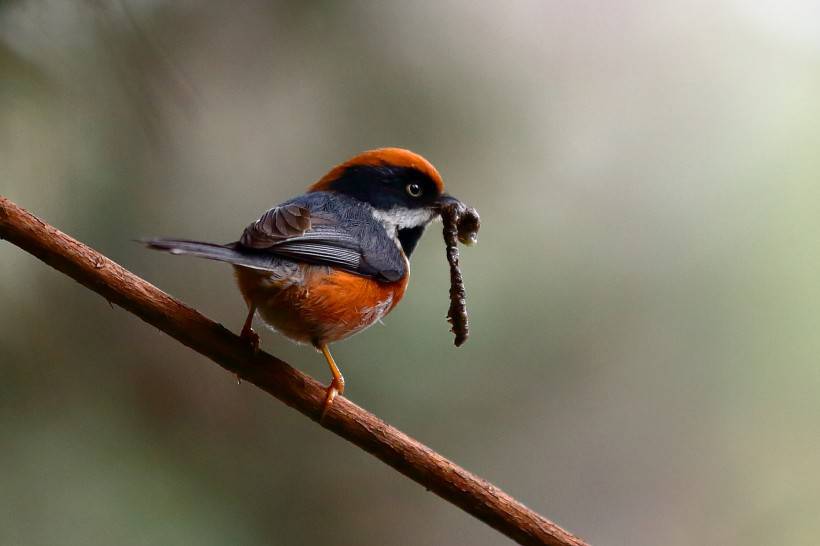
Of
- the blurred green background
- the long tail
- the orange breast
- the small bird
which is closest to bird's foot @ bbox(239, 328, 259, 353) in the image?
the small bird

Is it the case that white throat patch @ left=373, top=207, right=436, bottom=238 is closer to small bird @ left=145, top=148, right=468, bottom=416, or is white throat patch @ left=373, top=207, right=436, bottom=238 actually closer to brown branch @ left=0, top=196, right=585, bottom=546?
small bird @ left=145, top=148, right=468, bottom=416

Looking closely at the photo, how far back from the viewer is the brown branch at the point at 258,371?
2.39m

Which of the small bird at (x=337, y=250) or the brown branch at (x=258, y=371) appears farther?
the small bird at (x=337, y=250)

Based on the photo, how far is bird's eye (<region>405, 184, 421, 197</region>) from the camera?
11.5 ft

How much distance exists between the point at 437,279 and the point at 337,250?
4.32 ft

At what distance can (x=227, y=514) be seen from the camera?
10.8 ft

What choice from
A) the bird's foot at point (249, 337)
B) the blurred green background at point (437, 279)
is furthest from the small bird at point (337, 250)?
the blurred green background at point (437, 279)

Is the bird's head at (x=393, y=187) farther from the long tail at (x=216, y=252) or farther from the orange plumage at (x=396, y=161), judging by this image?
the long tail at (x=216, y=252)

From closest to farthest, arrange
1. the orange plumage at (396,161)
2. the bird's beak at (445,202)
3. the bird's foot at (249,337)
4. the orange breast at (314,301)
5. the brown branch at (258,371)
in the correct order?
the brown branch at (258,371) → the bird's foot at (249,337) → the orange breast at (314,301) → the bird's beak at (445,202) → the orange plumage at (396,161)

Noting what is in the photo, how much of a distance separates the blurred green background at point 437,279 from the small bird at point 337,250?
2.54ft

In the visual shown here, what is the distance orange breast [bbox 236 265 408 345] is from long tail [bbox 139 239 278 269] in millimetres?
101

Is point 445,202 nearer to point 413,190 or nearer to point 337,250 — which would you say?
point 413,190

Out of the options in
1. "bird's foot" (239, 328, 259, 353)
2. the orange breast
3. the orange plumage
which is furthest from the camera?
the orange plumage

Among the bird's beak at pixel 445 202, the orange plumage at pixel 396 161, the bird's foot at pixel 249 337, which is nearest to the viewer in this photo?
the bird's foot at pixel 249 337
